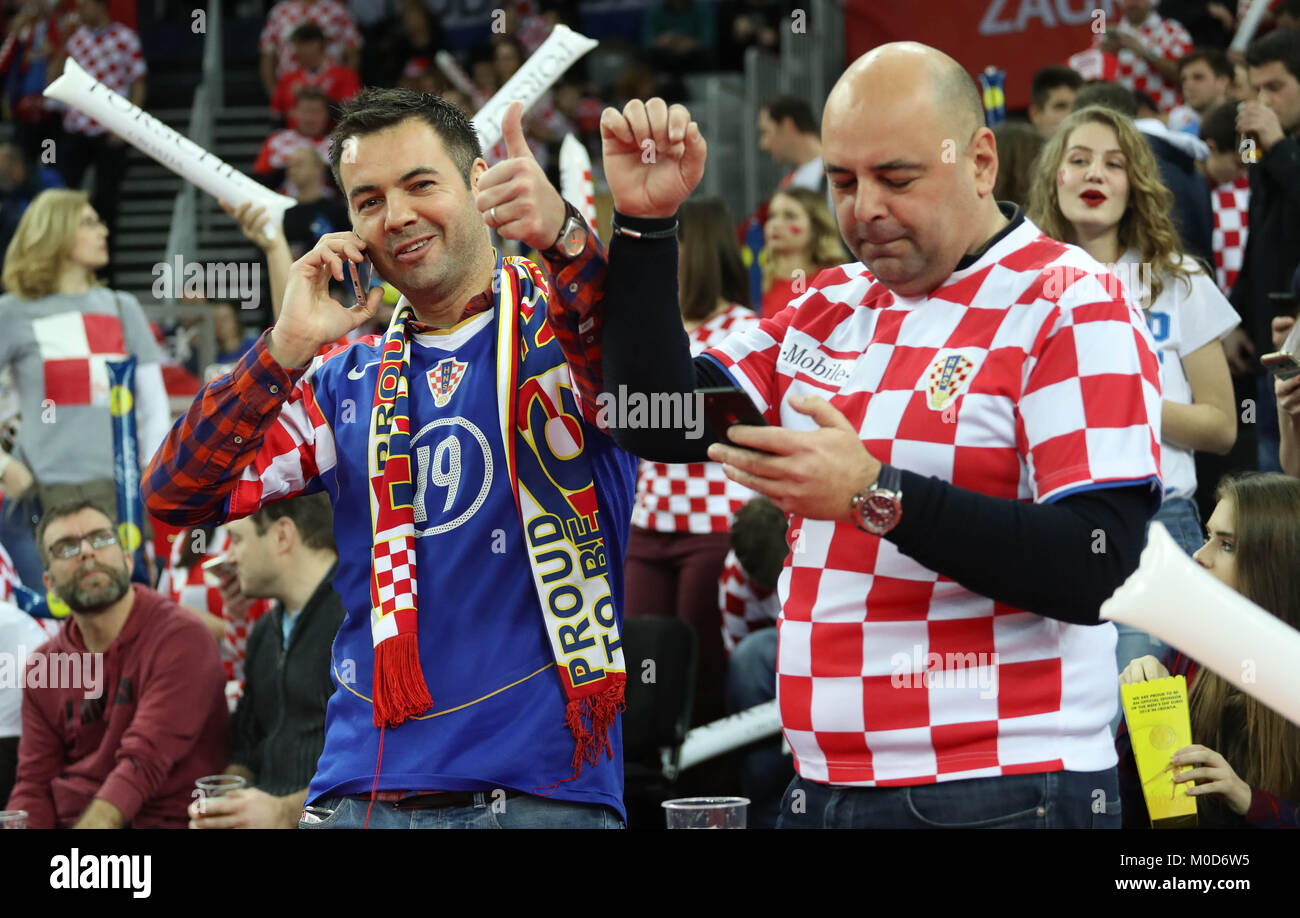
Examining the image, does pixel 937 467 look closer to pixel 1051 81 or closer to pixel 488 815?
pixel 488 815

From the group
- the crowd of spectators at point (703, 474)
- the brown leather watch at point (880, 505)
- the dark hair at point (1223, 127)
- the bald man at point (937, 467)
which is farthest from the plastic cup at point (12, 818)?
the dark hair at point (1223, 127)

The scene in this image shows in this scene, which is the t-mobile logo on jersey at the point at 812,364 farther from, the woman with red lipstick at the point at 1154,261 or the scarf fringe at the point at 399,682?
the woman with red lipstick at the point at 1154,261

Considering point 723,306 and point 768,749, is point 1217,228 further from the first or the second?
point 768,749

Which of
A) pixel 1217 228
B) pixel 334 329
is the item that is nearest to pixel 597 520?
pixel 334 329

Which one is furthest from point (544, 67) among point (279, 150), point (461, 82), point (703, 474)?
point (461, 82)

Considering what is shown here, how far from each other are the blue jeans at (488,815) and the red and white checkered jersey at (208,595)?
3101 mm

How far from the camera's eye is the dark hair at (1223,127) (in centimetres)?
535

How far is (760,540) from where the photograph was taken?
4.72 metres

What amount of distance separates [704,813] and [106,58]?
9.39m

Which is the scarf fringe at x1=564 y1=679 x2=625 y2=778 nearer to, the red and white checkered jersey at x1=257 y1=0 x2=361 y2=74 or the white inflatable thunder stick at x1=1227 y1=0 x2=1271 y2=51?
the white inflatable thunder stick at x1=1227 y1=0 x2=1271 y2=51

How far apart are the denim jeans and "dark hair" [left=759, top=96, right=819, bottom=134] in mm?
3602

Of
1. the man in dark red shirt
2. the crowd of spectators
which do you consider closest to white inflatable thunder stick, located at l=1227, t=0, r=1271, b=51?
the crowd of spectators

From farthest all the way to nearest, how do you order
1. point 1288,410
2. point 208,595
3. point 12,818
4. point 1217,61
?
A: point 1217,61
point 208,595
point 12,818
point 1288,410
